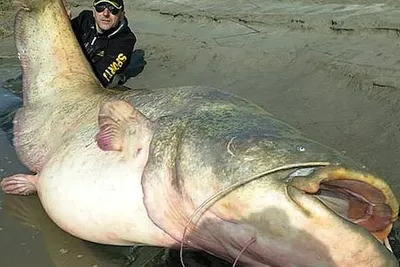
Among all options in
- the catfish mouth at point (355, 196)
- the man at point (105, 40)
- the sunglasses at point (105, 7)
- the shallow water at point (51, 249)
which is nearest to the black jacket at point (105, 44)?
the man at point (105, 40)

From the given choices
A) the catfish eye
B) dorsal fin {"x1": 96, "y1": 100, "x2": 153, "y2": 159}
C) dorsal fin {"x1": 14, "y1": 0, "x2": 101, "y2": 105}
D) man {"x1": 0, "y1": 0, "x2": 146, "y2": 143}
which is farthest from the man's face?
the catfish eye

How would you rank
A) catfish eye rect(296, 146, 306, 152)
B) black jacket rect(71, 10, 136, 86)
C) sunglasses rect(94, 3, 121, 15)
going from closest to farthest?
catfish eye rect(296, 146, 306, 152), sunglasses rect(94, 3, 121, 15), black jacket rect(71, 10, 136, 86)

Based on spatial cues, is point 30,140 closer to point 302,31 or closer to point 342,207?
point 342,207

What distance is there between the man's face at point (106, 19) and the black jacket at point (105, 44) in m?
0.06

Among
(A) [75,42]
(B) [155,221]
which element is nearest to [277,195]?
(B) [155,221]

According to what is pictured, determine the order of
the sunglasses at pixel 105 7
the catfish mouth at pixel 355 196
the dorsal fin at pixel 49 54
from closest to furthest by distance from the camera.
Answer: the catfish mouth at pixel 355 196
the dorsal fin at pixel 49 54
the sunglasses at pixel 105 7

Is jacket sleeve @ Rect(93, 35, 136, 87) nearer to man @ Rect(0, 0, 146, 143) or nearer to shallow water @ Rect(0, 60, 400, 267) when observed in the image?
man @ Rect(0, 0, 146, 143)

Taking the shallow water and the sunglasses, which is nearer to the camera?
the shallow water

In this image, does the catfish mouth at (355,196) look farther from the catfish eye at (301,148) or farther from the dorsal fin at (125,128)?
the dorsal fin at (125,128)

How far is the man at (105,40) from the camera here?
5.38m

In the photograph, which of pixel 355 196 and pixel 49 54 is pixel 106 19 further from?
pixel 355 196

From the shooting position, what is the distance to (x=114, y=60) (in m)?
5.51

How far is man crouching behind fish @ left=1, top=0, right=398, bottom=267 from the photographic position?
2096mm

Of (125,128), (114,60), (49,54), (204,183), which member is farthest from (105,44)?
(204,183)
